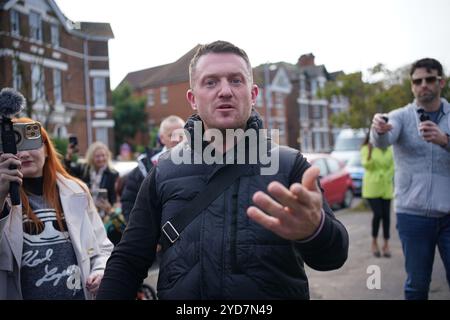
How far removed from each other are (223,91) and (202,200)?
40cm

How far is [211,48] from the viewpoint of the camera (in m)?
1.58

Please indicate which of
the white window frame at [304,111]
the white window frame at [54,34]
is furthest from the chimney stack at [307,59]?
the white window frame at [304,111]

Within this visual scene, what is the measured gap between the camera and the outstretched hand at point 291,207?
1.03m

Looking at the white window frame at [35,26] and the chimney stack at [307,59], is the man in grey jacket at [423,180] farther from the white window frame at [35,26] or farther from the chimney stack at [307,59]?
the white window frame at [35,26]

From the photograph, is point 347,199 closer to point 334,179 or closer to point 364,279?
point 334,179

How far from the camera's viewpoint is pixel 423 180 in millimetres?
2859

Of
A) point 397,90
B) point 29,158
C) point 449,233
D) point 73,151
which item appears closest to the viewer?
point 29,158

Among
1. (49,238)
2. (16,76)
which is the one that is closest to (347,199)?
(16,76)

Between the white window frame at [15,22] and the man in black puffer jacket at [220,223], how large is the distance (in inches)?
126

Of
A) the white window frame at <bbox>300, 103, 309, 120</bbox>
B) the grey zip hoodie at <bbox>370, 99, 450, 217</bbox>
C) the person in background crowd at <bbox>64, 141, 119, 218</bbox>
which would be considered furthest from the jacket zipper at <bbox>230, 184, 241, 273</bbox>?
the white window frame at <bbox>300, 103, 309, 120</bbox>

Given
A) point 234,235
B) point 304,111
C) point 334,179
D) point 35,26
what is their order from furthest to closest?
point 304,111
point 334,179
point 35,26
point 234,235

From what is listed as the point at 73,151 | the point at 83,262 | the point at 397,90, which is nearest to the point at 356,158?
the point at 397,90

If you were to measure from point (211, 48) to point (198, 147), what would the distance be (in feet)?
1.24
